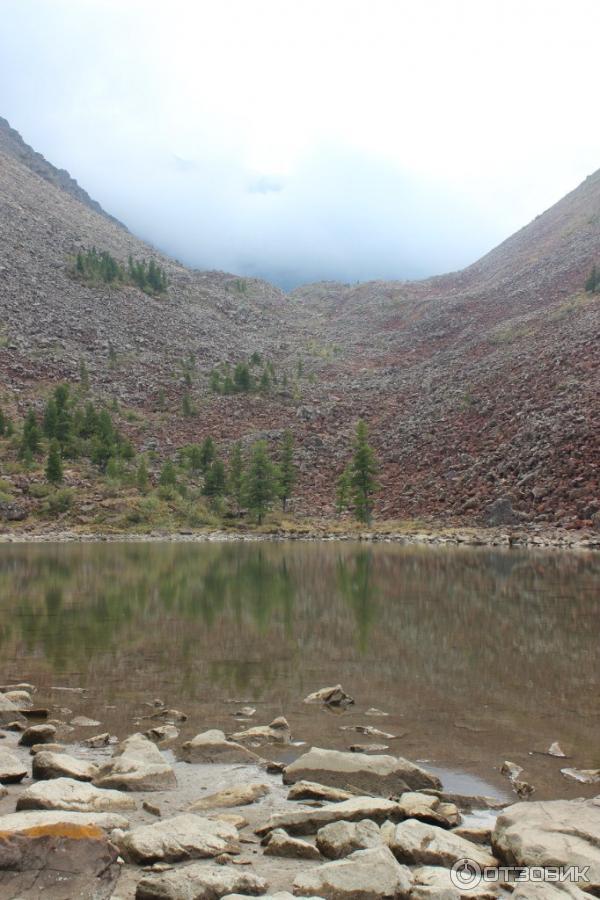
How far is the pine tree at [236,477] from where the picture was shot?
68812 millimetres

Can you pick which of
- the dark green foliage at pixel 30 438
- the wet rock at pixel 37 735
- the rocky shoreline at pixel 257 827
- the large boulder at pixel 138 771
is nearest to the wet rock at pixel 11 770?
the rocky shoreline at pixel 257 827

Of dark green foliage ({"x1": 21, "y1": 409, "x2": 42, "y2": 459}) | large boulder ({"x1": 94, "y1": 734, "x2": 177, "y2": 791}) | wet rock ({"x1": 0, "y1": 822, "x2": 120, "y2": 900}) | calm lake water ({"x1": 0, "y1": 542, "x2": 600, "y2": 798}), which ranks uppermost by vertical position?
dark green foliage ({"x1": 21, "y1": 409, "x2": 42, "y2": 459})

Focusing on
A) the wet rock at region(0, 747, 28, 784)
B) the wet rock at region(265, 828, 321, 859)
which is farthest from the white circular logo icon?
the wet rock at region(0, 747, 28, 784)

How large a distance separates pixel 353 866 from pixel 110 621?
16071 mm

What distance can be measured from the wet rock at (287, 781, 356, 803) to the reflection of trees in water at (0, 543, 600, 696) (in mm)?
5363

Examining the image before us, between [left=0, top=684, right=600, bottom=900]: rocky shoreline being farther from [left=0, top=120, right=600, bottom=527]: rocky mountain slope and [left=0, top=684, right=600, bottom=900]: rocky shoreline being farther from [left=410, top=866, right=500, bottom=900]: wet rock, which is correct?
[left=0, top=120, right=600, bottom=527]: rocky mountain slope

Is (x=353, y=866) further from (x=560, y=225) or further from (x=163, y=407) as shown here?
(x=560, y=225)

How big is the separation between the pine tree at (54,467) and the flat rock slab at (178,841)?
62.6 meters

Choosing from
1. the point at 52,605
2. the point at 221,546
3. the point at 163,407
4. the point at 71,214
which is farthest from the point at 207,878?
the point at 71,214

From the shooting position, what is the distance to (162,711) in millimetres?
11625

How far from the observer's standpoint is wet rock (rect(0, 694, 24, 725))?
1127 centimetres

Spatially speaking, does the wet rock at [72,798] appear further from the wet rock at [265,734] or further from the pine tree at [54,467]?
the pine tree at [54,467]

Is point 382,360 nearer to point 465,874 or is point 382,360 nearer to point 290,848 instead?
point 290,848

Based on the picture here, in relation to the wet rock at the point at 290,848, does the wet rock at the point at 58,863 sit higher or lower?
higher
